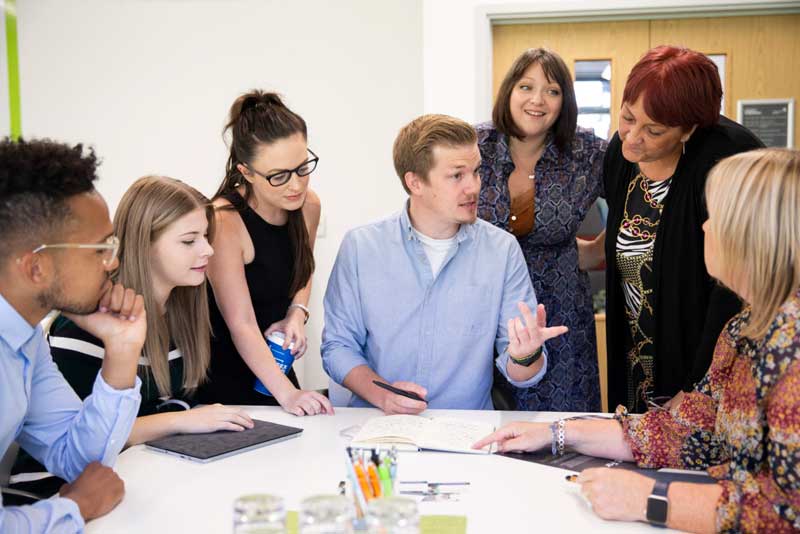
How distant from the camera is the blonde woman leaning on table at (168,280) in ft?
6.31

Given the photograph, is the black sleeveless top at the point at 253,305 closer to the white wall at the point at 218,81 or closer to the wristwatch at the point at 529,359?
the wristwatch at the point at 529,359

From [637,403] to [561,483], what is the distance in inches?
40.7

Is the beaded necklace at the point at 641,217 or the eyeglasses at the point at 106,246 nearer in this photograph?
the eyeglasses at the point at 106,246

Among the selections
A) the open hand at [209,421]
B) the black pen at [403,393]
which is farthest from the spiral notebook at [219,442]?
the black pen at [403,393]

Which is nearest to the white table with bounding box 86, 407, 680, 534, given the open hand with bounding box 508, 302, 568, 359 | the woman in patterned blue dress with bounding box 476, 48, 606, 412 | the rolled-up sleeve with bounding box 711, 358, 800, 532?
the rolled-up sleeve with bounding box 711, 358, 800, 532

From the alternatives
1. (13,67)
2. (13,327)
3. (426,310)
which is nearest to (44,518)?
(13,327)

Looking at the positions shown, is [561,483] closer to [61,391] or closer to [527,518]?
[527,518]

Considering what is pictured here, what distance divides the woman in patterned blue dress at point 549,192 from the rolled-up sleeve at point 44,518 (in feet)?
4.98

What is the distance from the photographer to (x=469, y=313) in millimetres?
2201

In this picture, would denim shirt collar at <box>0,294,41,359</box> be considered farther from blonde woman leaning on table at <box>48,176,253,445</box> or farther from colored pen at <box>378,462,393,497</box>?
colored pen at <box>378,462,393,497</box>

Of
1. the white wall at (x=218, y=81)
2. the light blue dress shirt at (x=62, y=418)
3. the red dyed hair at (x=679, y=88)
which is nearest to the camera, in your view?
the light blue dress shirt at (x=62, y=418)

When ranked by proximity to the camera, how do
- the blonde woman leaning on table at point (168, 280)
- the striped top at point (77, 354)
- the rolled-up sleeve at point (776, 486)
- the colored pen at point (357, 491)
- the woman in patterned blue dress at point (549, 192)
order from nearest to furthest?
the colored pen at point (357, 491) < the rolled-up sleeve at point (776, 486) < the striped top at point (77, 354) < the blonde woman leaning on table at point (168, 280) < the woman in patterned blue dress at point (549, 192)

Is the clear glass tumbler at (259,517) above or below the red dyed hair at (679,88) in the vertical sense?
below

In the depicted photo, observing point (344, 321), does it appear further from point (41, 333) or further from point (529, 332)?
point (41, 333)
